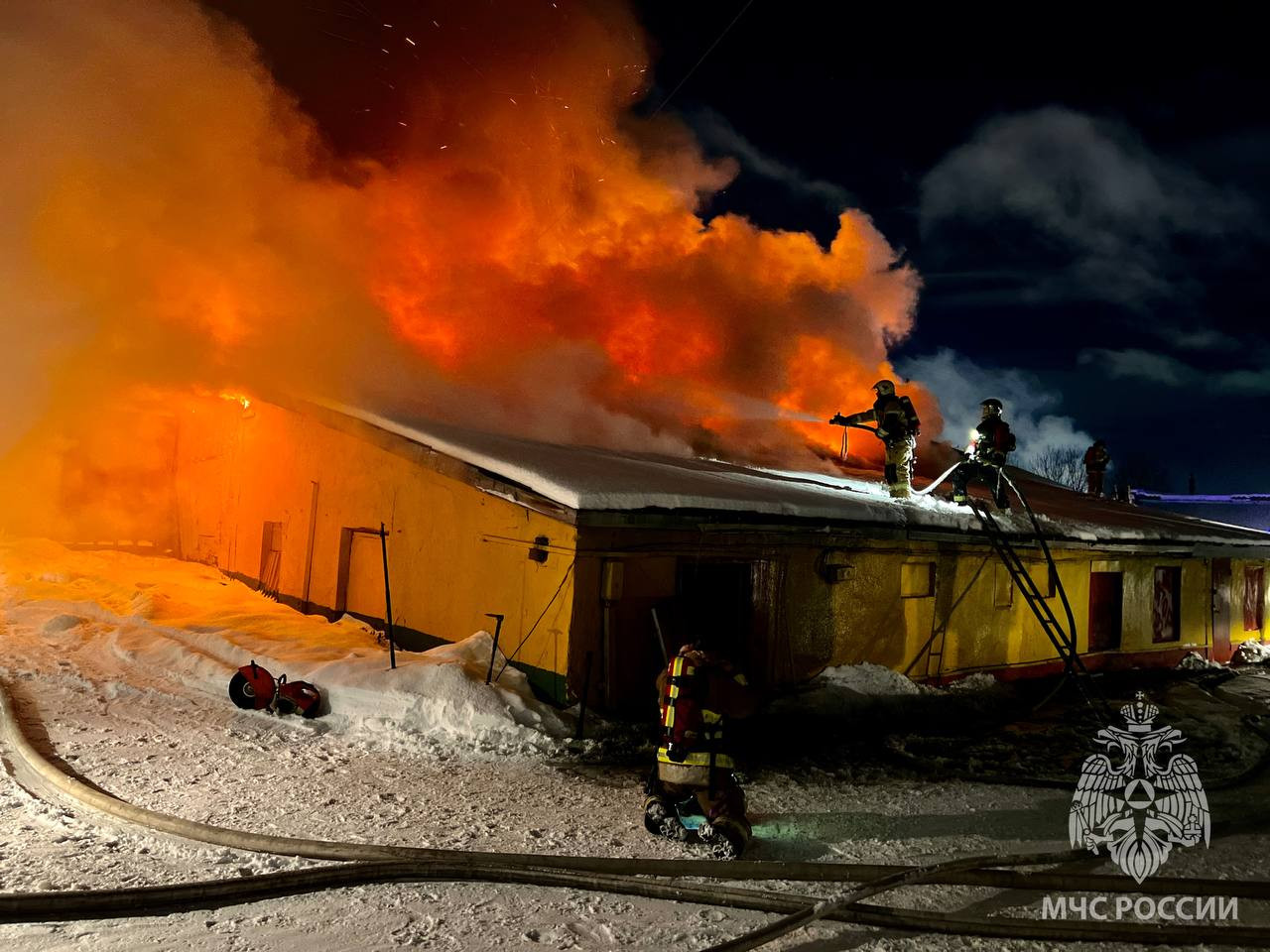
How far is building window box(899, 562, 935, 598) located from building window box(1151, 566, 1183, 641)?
23.8 feet

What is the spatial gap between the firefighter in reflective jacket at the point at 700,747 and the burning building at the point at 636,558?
284cm

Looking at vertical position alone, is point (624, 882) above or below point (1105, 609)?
below

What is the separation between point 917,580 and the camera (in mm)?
11406

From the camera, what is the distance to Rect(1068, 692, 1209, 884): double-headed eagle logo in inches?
212

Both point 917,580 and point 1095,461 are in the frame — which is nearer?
point 917,580

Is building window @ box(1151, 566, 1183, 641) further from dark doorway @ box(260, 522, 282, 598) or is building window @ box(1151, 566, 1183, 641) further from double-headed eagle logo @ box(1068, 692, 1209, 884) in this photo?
dark doorway @ box(260, 522, 282, 598)

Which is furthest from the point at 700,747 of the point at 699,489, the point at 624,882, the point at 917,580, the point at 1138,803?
the point at 917,580

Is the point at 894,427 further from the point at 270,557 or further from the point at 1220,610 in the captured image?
the point at 270,557

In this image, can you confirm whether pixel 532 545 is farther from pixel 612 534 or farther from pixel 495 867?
pixel 495 867

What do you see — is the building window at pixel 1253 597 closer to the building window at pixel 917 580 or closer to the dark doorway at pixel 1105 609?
the dark doorway at pixel 1105 609

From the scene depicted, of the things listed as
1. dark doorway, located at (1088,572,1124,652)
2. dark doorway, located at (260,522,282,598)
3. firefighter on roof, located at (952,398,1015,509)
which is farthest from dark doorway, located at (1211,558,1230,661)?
dark doorway, located at (260,522,282,598)

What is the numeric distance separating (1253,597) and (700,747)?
19.3 meters

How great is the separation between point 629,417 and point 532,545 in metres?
8.74

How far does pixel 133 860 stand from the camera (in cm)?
436
